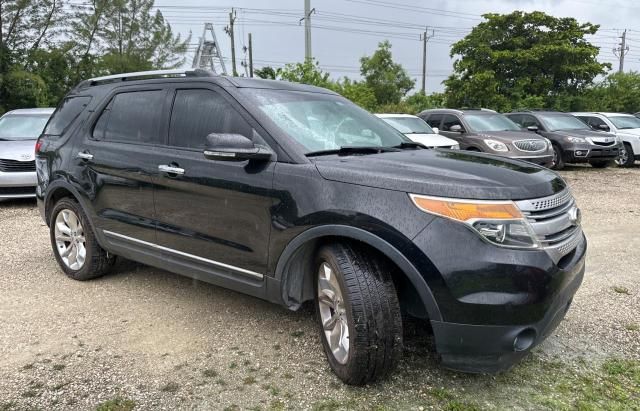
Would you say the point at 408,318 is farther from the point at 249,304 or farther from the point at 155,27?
the point at 155,27

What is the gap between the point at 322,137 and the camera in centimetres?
351

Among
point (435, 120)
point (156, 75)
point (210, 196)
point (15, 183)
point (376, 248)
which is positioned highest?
point (156, 75)

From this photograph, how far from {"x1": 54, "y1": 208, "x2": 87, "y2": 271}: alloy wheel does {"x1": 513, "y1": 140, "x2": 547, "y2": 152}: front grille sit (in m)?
9.54

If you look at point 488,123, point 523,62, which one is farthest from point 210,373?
point 523,62

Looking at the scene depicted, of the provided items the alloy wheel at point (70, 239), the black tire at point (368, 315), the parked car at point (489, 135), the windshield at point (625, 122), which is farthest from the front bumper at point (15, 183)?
the windshield at point (625, 122)

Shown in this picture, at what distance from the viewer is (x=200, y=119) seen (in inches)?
149

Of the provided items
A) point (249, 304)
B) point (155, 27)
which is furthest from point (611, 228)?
point (155, 27)

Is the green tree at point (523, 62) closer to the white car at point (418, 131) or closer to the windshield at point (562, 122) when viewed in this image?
the windshield at point (562, 122)

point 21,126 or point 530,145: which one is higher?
point 21,126

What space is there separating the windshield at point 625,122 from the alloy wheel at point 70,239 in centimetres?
1554

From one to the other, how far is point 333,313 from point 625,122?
1606 centimetres

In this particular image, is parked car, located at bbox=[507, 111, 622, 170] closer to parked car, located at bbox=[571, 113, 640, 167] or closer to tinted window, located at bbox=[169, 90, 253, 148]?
parked car, located at bbox=[571, 113, 640, 167]

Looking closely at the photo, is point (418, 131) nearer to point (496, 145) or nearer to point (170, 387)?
point (496, 145)

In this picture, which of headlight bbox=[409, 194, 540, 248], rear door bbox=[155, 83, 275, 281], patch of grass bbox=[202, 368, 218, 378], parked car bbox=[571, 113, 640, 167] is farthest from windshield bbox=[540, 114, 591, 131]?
patch of grass bbox=[202, 368, 218, 378]
